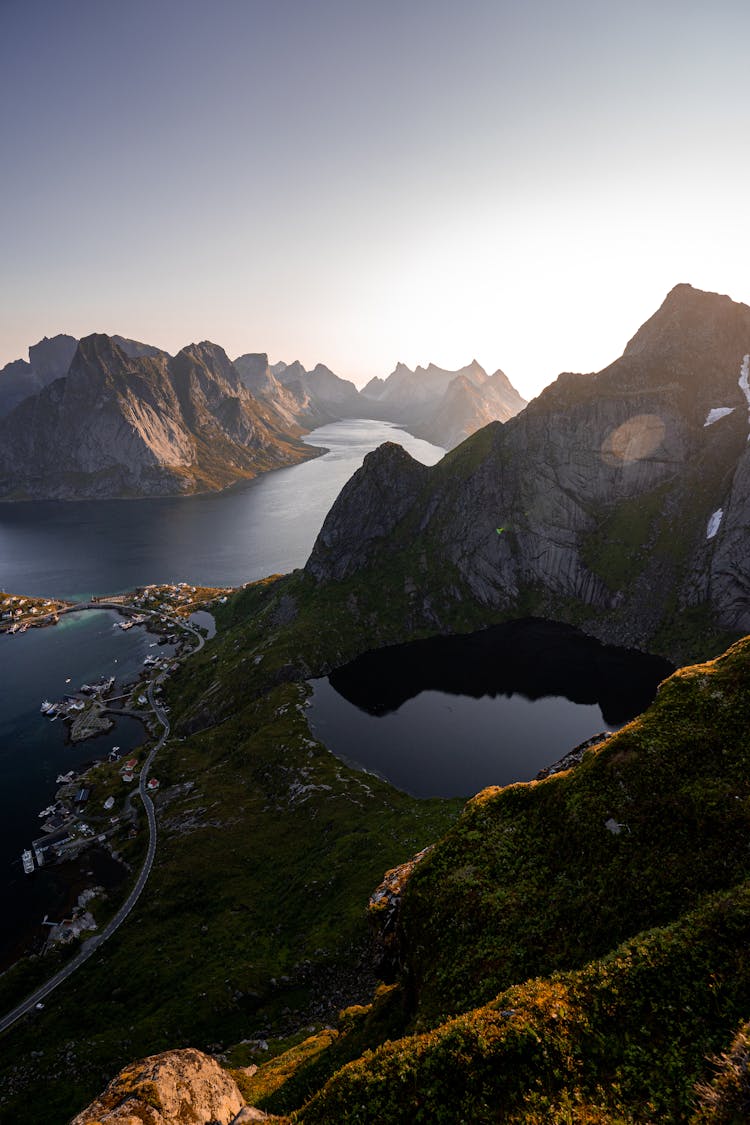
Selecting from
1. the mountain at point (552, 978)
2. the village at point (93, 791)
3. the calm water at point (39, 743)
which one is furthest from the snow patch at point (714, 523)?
the calm water at point (39, 743)

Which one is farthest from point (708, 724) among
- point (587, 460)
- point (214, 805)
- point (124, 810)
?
point (587, 460)

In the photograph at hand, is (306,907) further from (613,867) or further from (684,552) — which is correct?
(684,552)

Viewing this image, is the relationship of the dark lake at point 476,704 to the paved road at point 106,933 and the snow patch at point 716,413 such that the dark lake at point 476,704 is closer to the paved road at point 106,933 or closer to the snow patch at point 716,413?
the paved road at point 106,933

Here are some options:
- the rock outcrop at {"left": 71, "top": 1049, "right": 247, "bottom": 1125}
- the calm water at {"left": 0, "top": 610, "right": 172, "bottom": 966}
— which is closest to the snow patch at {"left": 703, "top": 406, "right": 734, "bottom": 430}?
the rock outcrop at {"left": 71, "top": 1049, "right": 247, "bottom": 1125}

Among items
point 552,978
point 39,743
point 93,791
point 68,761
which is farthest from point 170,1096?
point 39,743

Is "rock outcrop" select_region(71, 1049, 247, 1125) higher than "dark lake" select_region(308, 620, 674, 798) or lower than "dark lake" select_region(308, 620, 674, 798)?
higher

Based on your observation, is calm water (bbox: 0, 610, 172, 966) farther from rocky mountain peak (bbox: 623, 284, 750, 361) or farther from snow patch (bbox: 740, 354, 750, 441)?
snow patch (bbox: 740, 354, 750, 441)
